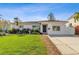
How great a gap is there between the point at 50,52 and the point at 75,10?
8.18 ft

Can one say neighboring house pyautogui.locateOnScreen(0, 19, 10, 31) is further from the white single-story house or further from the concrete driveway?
the concrete driveway

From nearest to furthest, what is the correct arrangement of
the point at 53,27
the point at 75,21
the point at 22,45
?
the point at 22,45 → the point at 75,21 → the point at 53,27

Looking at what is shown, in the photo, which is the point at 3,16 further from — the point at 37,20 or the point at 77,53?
the point at 77,53

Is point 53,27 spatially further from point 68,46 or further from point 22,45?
point 22,45

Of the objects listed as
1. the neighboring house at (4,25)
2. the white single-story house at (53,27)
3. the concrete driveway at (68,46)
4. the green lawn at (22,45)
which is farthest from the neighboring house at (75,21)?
the neighboring house at (4,25)

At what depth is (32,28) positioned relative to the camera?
13844mm

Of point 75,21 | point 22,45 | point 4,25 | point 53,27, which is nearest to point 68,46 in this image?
point 22,45

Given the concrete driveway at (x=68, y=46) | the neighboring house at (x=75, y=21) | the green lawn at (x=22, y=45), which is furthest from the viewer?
the neighboring house at (x=75, y=21)

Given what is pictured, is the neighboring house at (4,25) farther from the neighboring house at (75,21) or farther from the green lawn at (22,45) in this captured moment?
the neighboring house at (75,21)

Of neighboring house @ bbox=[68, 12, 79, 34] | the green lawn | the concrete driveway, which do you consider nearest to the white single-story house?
neighboring house @ bbox=[68, 12, 79, 34]

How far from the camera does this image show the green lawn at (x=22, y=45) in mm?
11734

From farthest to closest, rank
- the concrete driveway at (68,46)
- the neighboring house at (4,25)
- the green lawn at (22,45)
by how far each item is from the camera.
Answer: the neighboring house at (4,25) < the green lawn at (22,45) < the concrete driveway at (68,46)

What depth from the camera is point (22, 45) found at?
41.2ft

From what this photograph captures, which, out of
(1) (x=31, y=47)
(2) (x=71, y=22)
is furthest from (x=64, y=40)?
(1) (x=31, y=47)
